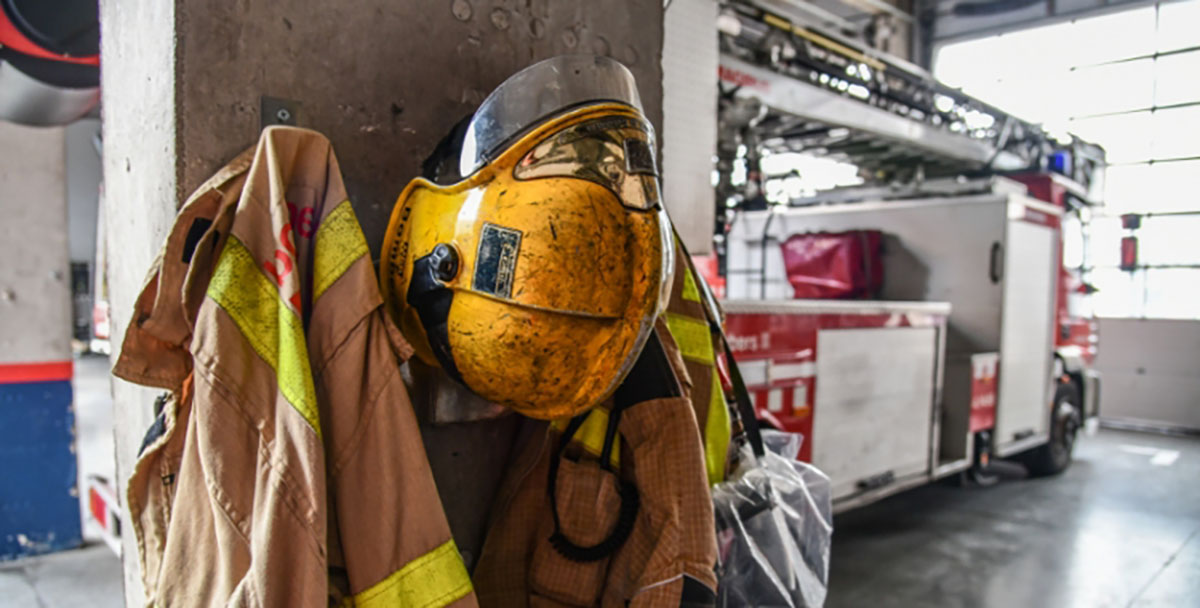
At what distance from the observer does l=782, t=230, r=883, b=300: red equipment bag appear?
218 inches

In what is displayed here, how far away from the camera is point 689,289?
1.53 m

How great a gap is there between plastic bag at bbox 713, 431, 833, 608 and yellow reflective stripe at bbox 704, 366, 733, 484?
4cm

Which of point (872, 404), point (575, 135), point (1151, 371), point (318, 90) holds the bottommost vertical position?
point (1151, 371)

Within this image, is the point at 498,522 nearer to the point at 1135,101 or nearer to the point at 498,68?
the point at 498,68

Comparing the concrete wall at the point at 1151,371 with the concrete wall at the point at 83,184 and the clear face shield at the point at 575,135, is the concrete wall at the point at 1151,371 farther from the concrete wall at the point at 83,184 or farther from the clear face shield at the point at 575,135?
the concrete wall at the point at 83,184

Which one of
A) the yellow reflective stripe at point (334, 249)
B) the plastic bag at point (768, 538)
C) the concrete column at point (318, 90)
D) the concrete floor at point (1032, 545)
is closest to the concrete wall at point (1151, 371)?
the concrete floor at point (1032, 545)

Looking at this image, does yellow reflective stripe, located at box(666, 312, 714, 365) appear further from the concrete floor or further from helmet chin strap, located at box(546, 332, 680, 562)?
the concrete floor

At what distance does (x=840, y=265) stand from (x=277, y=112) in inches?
194

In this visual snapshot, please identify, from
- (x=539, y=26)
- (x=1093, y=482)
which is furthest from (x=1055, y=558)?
(x=539, y=26)

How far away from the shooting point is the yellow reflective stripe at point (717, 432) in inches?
58.6

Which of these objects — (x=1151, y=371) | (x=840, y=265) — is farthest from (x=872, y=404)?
(x=1151, y=371)

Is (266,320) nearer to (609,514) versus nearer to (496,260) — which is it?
(496,260)

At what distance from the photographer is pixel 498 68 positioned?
1431mm

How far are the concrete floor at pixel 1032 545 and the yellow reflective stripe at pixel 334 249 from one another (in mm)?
3314
